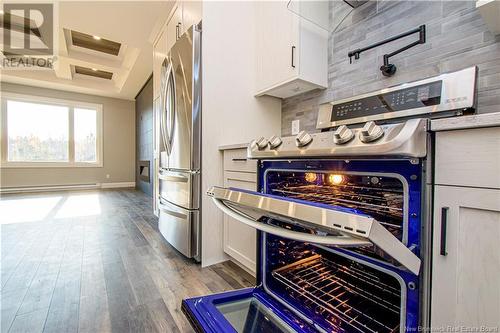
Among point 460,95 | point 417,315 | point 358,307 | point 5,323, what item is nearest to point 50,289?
point 5,323

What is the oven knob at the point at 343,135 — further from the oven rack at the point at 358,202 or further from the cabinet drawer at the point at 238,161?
the cabinet drawer at the point at 238,161

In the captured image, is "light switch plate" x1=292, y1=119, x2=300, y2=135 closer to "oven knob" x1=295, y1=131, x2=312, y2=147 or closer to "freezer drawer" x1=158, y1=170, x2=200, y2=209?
"freezer drawer" x1=158, y1=170, x2=200, y2=209

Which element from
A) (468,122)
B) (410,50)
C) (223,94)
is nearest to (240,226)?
(223,94)

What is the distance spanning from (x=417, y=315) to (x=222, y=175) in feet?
4.74

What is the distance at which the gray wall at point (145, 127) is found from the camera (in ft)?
17.7

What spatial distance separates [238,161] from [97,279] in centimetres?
122

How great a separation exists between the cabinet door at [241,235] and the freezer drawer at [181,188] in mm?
236

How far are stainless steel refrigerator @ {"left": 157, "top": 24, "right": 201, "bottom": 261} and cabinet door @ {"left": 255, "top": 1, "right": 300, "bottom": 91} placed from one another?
0.49 metres

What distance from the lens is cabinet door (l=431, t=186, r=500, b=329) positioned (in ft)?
1.86

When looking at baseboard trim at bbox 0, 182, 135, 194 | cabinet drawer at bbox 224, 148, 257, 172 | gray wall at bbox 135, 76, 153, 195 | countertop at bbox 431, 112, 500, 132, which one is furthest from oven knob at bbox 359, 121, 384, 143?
baseboard trim at bbox 0, 182, 135, 194

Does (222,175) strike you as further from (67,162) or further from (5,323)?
(67,162)

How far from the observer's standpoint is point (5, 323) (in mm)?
1143

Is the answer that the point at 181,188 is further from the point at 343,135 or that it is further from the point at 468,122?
the point at 468,122

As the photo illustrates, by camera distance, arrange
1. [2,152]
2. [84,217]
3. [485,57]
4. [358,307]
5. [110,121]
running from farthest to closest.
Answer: [110,121], [2,152], [84,217], [485,57], [358,307]
